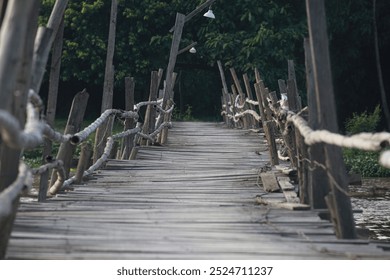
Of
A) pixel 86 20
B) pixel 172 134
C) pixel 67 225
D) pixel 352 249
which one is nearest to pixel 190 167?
pixel 67 225

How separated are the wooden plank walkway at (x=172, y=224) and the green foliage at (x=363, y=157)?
48.1 ft

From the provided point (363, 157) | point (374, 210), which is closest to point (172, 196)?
point (374, 210)

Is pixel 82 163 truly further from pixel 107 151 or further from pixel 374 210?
pixel 374 210

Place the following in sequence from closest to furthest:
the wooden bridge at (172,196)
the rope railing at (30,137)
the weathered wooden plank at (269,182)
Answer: the rope railing at (30,137), the wooden bridge at (172,196), the weathered wooden plank at (269,182)

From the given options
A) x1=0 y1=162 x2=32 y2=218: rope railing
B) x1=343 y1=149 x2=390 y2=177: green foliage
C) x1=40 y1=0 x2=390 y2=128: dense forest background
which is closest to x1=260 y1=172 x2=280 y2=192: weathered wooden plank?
x1=0 y1=162 x2=32 y2=218: rope railing

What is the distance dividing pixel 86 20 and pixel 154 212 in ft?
75.0

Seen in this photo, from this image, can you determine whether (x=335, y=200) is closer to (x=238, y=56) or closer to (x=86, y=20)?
(x=238, y=56)

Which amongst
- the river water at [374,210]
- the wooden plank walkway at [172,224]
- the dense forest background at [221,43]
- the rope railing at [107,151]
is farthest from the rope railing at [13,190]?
the dense forest background at [221,43]

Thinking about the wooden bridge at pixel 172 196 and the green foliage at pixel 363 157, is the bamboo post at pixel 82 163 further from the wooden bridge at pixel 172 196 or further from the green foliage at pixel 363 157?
the green foliage at pixel 363 157

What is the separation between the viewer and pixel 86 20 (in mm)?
29062

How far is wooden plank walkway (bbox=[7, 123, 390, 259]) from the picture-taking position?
504 cm

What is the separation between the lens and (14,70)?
420 cm

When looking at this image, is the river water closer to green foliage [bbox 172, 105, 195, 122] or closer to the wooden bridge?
the wooden bridge

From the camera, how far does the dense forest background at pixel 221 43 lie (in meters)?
27.4
